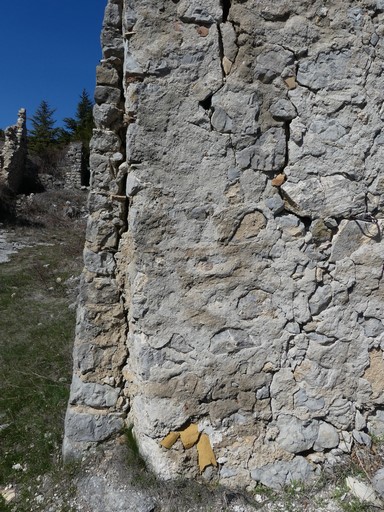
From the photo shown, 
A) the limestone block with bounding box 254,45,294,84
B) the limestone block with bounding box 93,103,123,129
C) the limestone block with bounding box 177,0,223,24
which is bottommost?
the limestone block with bounding box 93,103,123,129

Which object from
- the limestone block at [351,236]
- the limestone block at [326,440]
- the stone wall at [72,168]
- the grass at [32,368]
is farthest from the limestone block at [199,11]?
the stone wall at [72,168]

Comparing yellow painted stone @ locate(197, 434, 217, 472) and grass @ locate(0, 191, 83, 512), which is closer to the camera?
yellow painted stone @ locate(197, 434, 217, 472)

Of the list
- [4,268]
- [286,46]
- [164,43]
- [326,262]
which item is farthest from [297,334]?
[4,268]

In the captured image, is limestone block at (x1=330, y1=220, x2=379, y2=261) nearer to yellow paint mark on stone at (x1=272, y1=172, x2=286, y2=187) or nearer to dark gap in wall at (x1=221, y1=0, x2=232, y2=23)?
yellow paint mark on stone at (x1=272, y1=172, x2=286, y2=187)

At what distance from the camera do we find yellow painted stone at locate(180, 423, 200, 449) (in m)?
2.03

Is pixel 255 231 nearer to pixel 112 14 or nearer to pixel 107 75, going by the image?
pixel 107 75

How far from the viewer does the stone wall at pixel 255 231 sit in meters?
1.93

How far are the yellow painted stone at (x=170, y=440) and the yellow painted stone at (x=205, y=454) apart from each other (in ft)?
0.41

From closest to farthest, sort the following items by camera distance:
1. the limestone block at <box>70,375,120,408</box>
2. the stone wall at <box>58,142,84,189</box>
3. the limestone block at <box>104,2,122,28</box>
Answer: the limestone block at <box>104,2,122,28</box>
the limestone block at <box>70,375,120,408</box>
the stone wall at <box>58,142,84,189</box>

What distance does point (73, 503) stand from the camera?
202 centimetres

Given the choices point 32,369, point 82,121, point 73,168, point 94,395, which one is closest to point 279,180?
point 94,395

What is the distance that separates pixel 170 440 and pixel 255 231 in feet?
3.88

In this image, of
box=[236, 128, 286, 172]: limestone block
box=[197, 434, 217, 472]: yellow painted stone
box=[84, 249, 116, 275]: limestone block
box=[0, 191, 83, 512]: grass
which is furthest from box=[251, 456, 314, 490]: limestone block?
box=[236, 128, 286, 172]: limestone block

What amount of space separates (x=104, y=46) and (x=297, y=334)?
1.98 meters
